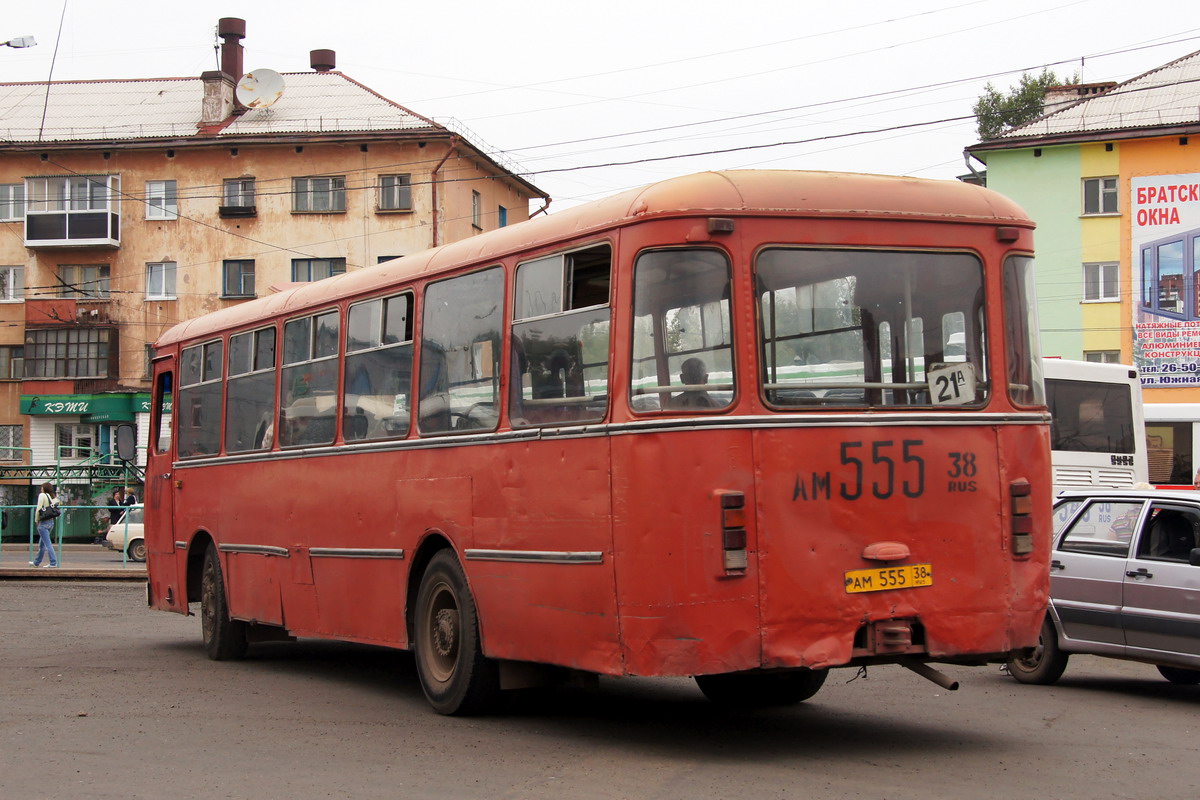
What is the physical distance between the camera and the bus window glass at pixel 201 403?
14.8 m

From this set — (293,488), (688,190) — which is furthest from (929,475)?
(293,488)

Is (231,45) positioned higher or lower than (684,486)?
higher

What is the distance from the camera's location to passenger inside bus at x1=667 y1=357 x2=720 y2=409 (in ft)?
27.1

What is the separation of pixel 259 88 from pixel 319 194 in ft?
16.1

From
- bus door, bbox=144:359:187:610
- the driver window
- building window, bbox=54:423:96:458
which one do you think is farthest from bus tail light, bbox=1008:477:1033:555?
building window, bbox=54:423:96:458

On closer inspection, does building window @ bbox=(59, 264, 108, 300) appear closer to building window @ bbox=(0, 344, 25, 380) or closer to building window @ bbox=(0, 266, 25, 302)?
building window @ bbox=(0, 266, 25, 302)

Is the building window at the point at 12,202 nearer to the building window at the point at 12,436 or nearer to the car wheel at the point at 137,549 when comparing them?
the building window at the point at 12,436

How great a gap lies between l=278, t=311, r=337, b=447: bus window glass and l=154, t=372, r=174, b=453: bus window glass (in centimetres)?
353

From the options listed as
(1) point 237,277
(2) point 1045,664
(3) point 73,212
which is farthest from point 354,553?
(3) point 73,212

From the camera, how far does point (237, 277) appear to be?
5544cm

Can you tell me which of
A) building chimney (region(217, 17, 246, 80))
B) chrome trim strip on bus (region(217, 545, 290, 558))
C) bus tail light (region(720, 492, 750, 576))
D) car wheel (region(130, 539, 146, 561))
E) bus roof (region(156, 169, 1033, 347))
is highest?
building chimney (region(217, 17, 246, 80))

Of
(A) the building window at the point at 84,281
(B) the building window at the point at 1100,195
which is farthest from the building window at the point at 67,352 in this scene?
(B) the building window at the point at 1100,195

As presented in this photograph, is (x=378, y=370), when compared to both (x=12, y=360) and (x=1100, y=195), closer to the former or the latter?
(x=1100, y=195)

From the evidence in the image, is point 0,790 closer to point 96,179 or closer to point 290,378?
point 290,378
